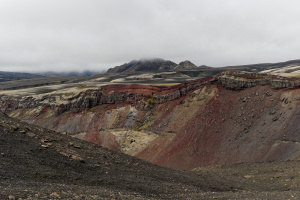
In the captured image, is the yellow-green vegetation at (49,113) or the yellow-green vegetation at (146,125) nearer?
the yellow-green vegetation at (146,125)

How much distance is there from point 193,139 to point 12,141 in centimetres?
2704

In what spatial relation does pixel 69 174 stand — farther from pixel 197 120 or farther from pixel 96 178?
pixel 197 120

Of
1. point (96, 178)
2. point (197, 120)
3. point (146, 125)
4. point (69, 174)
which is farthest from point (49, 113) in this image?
point (96, 178)

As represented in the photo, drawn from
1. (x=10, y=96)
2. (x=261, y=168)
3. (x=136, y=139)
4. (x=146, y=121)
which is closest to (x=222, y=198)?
(x=261, y=168)

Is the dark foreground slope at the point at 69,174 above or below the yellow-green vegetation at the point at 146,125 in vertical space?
above

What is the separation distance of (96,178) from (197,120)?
27535mm

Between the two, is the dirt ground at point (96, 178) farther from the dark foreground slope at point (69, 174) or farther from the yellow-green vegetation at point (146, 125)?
the yellow-green vegetation at point (146, 125)

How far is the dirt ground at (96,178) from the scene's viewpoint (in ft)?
38.5

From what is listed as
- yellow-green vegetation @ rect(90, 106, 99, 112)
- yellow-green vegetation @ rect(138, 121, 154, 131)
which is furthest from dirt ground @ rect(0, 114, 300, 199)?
yellow-green vegetation @ rect(90, 106, 99, 112)

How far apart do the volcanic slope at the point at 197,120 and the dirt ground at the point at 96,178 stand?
7.15 m

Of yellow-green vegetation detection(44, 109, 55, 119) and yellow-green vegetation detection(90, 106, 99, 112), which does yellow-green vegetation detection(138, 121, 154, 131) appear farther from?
yellow-green vegetation detection(44, 109, 55, 119)

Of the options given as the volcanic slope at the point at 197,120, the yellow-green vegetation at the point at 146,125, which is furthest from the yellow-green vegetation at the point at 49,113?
the yellow-green vegetation at the point at 146,125

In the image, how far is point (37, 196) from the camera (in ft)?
31.3

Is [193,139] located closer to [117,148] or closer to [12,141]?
[117,148]
